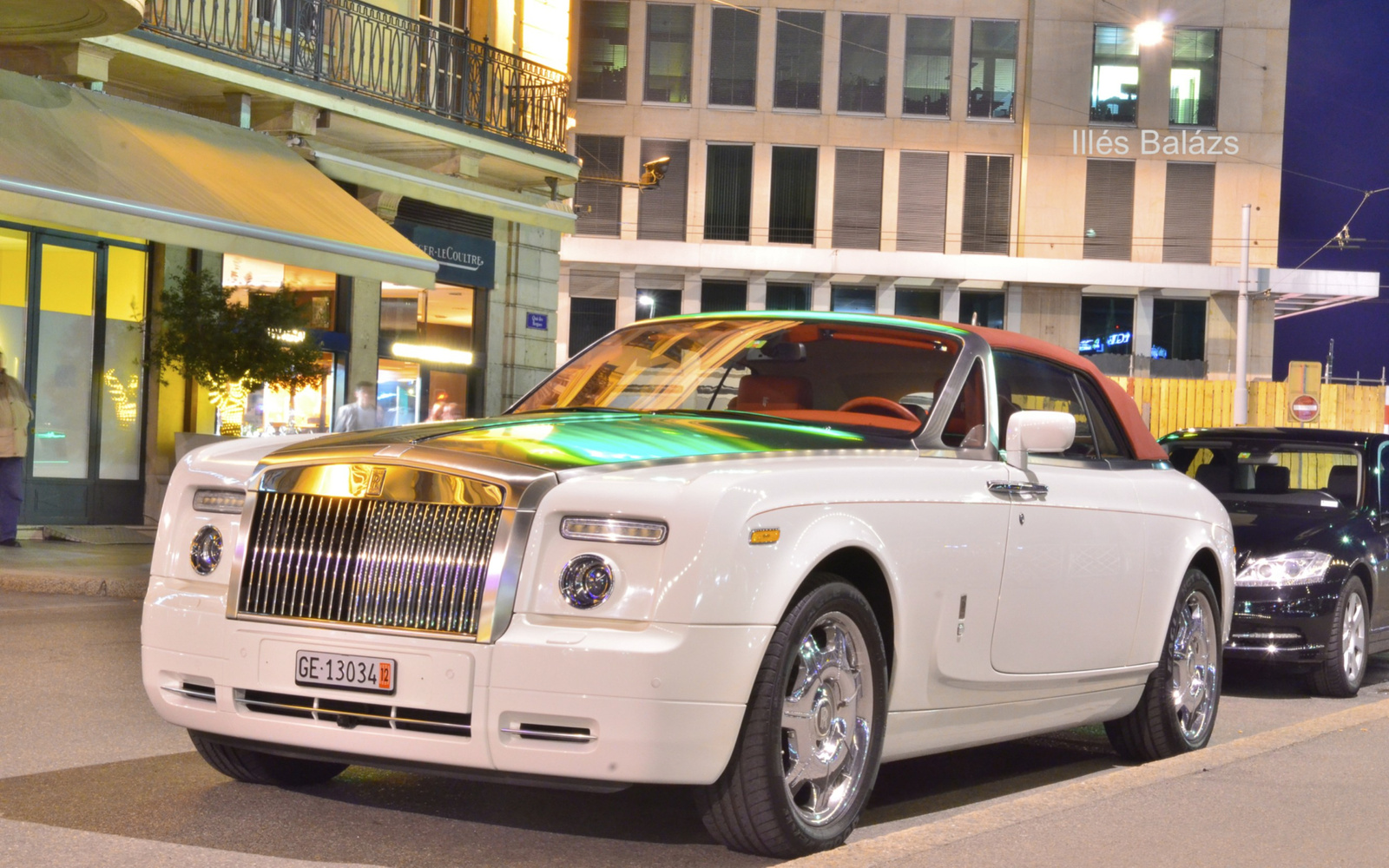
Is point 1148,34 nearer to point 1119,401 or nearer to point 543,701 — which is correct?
point 1119,401

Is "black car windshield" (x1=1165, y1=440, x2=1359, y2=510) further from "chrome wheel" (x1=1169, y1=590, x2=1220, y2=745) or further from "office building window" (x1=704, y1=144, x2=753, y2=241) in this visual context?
"office building window" (x1=704, y1=144, x2=753, y2=241)

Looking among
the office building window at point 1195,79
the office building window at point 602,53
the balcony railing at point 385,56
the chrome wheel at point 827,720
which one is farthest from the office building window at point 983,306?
the chrome wheel at point 827,720

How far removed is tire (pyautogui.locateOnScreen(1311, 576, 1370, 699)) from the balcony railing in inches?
479

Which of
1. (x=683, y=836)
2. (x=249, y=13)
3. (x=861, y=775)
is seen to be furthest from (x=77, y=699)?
(x=249, y=13)

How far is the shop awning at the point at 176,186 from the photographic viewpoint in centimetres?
1458

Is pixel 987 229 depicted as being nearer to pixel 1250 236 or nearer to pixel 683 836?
pixel 1250 236

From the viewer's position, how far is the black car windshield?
452 inches

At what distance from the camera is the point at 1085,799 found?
5.61 metres

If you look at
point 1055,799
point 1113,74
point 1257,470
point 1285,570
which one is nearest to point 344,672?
point 1055,799

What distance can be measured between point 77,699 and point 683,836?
11.5 feet

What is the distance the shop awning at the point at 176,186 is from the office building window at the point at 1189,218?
3160 cm

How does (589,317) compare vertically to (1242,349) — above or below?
above

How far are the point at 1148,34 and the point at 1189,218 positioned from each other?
4900 mm

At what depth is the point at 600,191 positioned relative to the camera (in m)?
46.9
